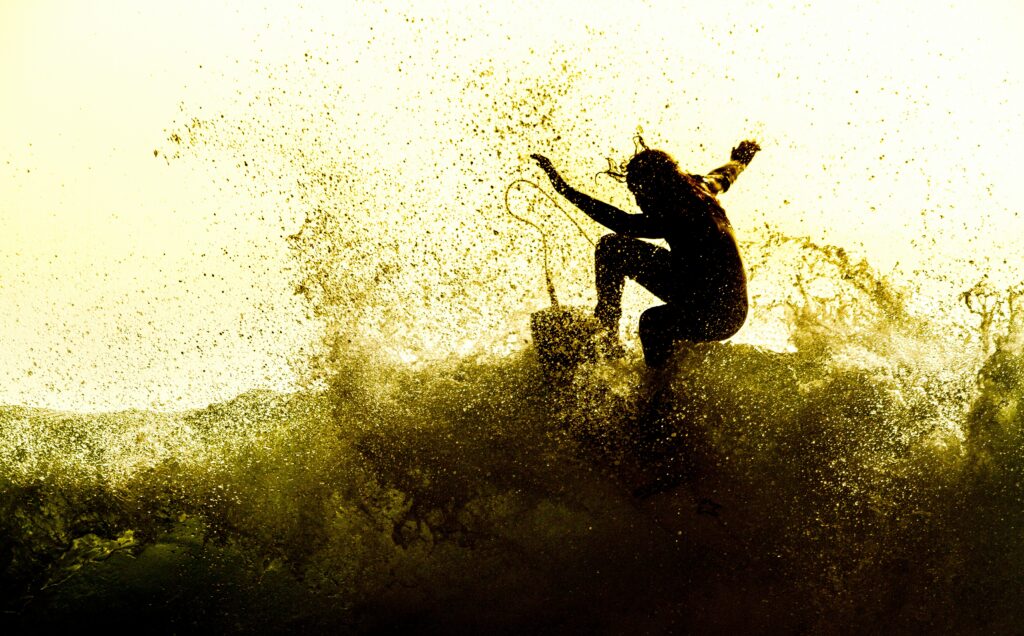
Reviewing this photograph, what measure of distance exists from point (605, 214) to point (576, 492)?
1.37 metres

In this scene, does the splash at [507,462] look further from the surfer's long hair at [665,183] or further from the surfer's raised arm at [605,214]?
the surfer's long hair at [665,183]

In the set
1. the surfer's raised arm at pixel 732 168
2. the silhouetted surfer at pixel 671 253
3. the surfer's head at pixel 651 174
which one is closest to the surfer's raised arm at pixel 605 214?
the silhouetted surfer at pixel 671 253

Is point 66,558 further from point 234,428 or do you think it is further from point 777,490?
point 777,490

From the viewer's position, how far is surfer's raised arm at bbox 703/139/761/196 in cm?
229

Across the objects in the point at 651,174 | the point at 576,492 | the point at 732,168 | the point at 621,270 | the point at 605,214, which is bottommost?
the point at 576,492

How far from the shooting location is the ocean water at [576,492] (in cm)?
254

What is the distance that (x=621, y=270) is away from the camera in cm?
250

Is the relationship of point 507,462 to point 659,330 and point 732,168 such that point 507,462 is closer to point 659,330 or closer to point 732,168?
point 659,330

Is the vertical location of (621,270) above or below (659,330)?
above

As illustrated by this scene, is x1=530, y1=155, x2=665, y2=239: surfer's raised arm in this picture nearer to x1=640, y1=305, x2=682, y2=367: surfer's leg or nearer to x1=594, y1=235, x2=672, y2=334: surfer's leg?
x1=594, y1=235, x2=672, y2=334: surfer's leg

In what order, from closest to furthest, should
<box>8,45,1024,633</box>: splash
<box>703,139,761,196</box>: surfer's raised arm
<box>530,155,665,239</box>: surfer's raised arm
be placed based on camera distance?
<box>703,139,761,196</box>: surfer's raised arm
<box>530,155,665,239</box>: surfer's raised arm
<box>8,45,1024,633</box>: splash

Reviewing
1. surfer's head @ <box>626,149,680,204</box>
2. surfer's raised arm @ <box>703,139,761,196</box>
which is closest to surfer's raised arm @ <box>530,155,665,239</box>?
surfer's head @ <box>626,149,680,204</box>

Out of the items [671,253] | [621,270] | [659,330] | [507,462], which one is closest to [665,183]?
[671,253]

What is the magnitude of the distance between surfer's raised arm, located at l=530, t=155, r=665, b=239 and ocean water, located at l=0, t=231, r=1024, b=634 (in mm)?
555
